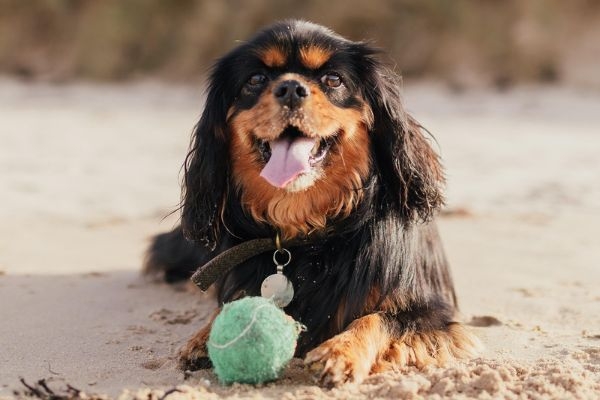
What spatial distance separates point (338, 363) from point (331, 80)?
1179 mm

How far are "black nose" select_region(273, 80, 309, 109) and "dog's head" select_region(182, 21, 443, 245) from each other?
3 cm

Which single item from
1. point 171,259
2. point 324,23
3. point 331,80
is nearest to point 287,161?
point 331,80

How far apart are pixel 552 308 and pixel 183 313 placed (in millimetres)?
1823

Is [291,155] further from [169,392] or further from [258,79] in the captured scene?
[169,392]

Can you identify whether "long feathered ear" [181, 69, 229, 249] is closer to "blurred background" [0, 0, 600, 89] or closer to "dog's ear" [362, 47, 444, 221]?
"dog's ear" [362, 47, 444, 221]

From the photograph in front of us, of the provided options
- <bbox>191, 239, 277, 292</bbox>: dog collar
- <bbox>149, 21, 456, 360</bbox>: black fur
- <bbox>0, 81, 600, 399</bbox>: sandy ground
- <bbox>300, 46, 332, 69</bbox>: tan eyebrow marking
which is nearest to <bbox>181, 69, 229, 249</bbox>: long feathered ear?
<bbox>149, 21, 456, 360</bbox>: black fur

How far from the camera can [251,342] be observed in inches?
112

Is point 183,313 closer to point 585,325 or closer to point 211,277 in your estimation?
point 211,277

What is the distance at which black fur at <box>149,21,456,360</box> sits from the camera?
11.0ft

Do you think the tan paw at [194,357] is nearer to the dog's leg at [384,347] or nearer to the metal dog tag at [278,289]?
the metal dog tag at [278,289]

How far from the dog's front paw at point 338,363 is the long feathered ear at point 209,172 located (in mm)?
866

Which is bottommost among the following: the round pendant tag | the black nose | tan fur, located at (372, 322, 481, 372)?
tan fur, located at (372, 322, 481, 372)

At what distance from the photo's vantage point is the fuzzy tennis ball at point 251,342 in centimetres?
284

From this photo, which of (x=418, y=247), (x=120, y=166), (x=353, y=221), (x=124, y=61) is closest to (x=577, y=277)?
(x=418, y=247)
